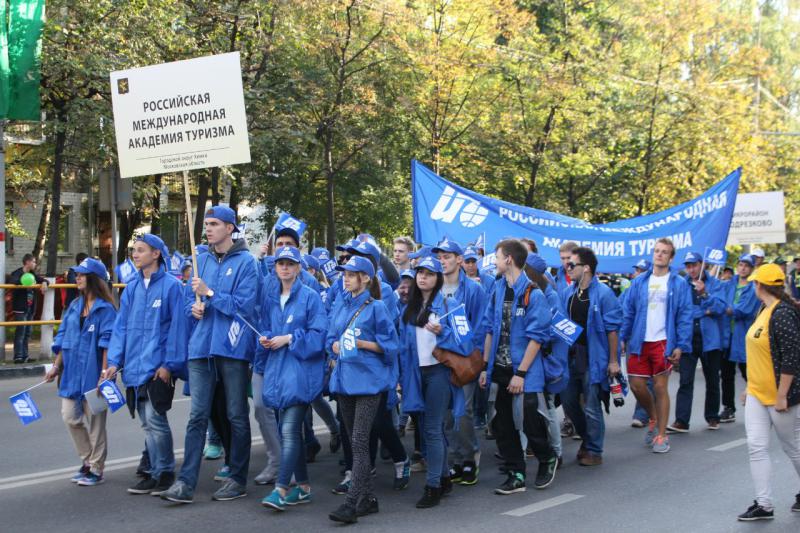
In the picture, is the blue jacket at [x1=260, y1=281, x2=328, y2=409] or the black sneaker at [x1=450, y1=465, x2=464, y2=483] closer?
the blue jacket at [x1=260, y1=281, x2=328, y2=409]

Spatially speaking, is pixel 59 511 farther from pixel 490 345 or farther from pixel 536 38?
pixel 536 38

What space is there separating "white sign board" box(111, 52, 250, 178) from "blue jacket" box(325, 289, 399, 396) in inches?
69.6

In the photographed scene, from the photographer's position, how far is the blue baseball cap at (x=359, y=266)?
643cm

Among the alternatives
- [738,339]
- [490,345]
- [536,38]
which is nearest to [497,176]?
[536,38]

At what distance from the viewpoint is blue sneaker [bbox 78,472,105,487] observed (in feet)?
24.0

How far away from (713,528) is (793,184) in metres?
36.7

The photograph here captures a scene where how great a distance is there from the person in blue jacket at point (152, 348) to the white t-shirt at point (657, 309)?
4.36 meters

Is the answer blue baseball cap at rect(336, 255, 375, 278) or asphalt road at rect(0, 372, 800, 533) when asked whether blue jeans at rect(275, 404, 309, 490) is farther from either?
blue baseball cap at rect(336, 255, 375, 278)

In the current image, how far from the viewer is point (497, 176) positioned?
96.1ft

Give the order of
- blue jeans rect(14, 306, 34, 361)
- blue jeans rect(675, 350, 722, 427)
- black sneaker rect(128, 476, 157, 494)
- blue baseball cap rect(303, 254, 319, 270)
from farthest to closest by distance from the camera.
Answer: blue jeans rect(14, 306, 34, 361) → blue jeans rect(675, 350, 722, 427) → blue baseball cap rect(303, 254, 319, 270) → black sneaker rect(128, 476, 157, 494)

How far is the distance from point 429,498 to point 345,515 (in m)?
0.76

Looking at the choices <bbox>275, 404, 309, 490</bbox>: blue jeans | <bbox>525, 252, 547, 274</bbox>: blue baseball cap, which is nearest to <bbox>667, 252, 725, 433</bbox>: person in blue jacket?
<bbox>525, 252, 547, 274</bbox>: blue baseball cap

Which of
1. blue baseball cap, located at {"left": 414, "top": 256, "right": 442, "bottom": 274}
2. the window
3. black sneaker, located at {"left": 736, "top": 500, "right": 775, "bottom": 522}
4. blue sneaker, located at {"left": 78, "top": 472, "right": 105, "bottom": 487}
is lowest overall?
black sneaker, located at {"left": 736, "top": 500, "right": 775, "bottom": 522}

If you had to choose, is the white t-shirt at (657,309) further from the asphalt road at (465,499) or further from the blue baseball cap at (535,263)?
the blue baseball cap at (535,263)
